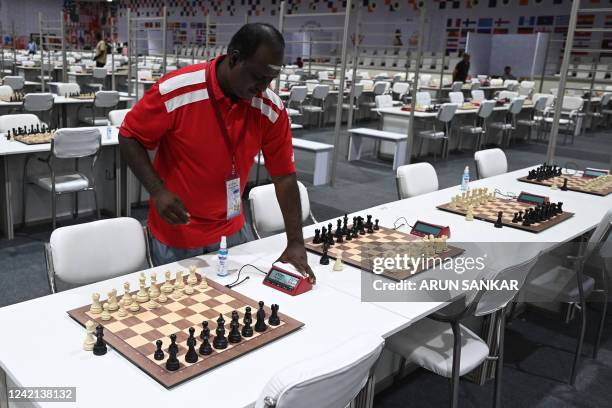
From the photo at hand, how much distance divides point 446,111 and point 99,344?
6.86 metres

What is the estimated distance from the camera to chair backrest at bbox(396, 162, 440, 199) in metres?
3.58

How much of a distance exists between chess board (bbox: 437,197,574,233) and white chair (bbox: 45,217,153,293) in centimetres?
177

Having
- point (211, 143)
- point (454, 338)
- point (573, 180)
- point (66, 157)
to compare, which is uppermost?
point (211, 143)

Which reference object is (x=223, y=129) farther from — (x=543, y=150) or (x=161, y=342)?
(x=543, y=150)

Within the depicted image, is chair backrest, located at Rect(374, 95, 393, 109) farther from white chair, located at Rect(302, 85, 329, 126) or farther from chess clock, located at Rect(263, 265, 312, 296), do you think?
chess clock, located at Rect(263, 265, 312, 296)

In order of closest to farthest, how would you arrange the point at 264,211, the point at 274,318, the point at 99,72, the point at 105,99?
the point at 274,318, the point at 264,211, the point at 105,99, the point at 99,72

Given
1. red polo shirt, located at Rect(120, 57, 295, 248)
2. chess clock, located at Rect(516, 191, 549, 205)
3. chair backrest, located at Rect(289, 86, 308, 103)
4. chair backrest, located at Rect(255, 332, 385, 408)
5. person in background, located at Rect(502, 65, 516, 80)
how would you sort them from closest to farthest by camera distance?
chair backrest, located at Rect(255, 332, 385, 408), red polo shirt, located at Rect(120, 57, 295, 248), chess clock, located at Rect(516, 191, 549, 205), chair backrest, located at Rect(289, 86, 308, 103), person in background, located at Rect(502, 65, 516, 80)

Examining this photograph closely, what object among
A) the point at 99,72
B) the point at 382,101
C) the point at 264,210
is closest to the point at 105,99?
the point at 382,101

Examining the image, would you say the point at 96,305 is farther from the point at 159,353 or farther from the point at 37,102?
the point at 37,102

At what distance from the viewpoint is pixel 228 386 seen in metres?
1.40

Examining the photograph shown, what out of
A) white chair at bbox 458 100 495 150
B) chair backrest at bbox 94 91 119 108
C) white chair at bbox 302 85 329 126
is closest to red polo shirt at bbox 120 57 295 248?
chair backrest at bbox 94 91 119 108

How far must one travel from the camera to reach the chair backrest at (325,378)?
1187mm

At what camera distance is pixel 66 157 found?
420 centimetres

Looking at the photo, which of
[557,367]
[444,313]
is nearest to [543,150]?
[557,367]
